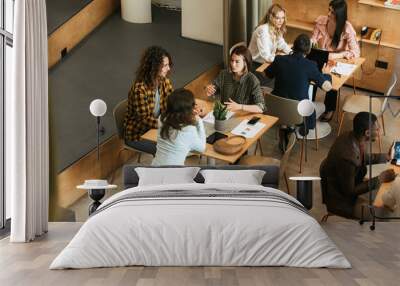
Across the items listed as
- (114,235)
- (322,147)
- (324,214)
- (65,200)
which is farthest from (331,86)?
(114,235)

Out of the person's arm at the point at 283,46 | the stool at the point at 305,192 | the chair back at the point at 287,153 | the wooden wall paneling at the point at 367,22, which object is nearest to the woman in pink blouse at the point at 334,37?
the wooden wall paneling at the point at 367,22

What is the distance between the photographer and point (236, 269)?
557cm

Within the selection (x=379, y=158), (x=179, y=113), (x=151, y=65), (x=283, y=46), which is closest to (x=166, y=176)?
(x=179, y=113)

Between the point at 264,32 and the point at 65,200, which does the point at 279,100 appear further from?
the point at 65,200

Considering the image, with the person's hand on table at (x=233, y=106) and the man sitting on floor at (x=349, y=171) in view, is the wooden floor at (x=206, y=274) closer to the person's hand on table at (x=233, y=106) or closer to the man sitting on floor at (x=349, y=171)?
the man sitting on floor at (x=349, y=171)

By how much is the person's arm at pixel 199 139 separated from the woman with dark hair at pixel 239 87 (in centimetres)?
72

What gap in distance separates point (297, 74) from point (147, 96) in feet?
4.93

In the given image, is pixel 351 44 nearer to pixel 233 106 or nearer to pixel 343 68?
pixel 343 68

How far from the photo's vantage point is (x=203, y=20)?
9172 mm

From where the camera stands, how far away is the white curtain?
628 cm

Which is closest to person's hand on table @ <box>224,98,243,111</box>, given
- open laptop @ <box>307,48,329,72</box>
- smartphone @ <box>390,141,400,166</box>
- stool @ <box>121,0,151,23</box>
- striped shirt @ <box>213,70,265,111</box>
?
striped shirt @ <box>213,70,265,111</box>

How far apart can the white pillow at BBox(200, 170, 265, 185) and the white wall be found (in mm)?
2611

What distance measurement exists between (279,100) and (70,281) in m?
3.34

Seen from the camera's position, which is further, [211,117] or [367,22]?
[367,22]
